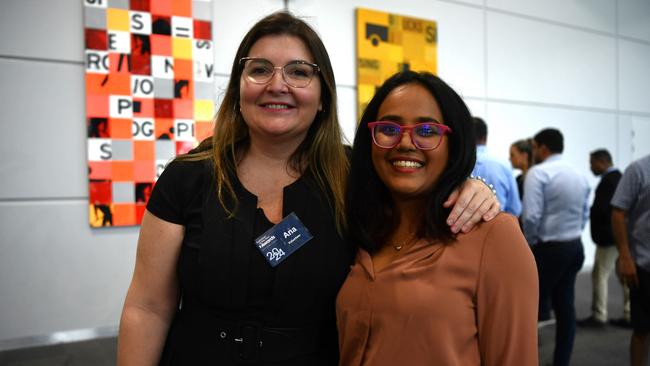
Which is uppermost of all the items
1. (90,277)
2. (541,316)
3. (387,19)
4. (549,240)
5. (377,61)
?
(387,19)

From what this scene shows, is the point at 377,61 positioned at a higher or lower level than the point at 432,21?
lower

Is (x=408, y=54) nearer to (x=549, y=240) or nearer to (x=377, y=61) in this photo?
(x=377, y=61)

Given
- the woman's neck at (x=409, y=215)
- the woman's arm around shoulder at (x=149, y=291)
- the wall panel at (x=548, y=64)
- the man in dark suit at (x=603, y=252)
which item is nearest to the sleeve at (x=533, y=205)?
the man in dark suit at (x=603, y=252)

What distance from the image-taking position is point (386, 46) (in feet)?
12.9

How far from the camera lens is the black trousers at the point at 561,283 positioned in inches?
107

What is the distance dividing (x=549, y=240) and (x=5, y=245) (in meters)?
3.56

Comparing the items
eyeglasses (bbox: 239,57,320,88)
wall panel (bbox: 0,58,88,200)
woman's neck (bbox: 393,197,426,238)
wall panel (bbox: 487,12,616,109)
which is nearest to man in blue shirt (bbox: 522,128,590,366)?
wall panel (bbox: 487,12,616,109)

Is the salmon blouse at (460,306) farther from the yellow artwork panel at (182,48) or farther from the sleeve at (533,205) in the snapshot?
the yellow artwork panel at (182,48)

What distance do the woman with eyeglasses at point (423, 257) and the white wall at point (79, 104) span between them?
2266 mm

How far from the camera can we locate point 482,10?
4.49 metres

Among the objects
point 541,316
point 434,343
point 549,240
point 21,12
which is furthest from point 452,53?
point 434,343

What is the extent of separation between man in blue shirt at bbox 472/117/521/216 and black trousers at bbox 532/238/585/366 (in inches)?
15.0

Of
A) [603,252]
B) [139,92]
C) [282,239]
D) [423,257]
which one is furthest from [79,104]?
[603,252]

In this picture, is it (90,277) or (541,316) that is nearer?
(90,277)
